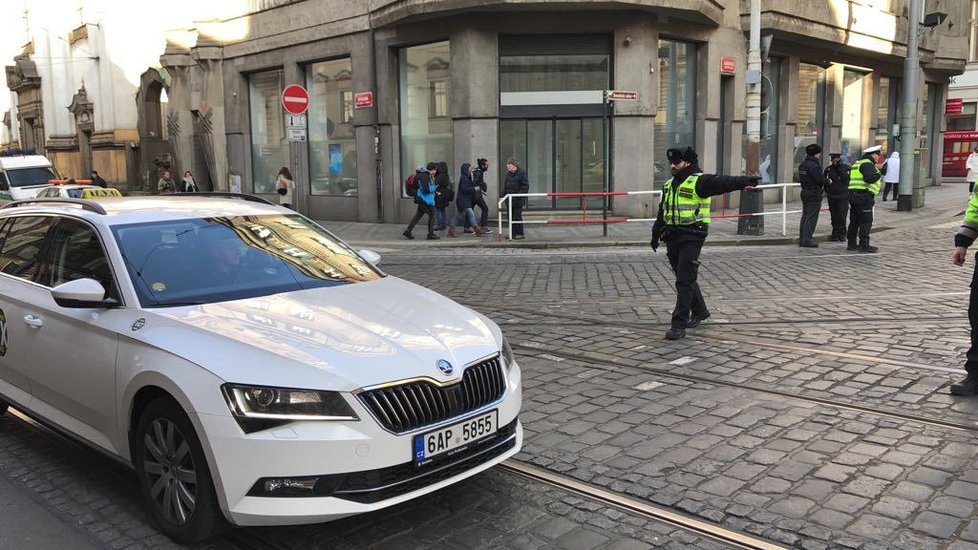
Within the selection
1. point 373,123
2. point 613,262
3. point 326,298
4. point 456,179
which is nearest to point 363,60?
point 373,123

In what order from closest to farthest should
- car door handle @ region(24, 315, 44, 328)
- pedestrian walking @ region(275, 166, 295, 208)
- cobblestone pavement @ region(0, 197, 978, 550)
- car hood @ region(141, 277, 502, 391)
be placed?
1. car hood @ region(141, 277, 502, 391)
2. cobblestone pavement @ region(0, 197, 978, 550)
3. car door handle @ region(24, 315, 44, 328)
4. pedestrian walking @ region(275, 166, 295, 208)

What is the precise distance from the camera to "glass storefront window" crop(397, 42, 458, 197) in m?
20.2

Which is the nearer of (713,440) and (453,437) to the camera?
(453,437)

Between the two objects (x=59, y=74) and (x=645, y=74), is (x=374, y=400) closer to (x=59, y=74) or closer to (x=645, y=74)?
(x=645, y=74)

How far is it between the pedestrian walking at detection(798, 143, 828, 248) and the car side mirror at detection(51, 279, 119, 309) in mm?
12366

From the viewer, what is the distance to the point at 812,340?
7.34m

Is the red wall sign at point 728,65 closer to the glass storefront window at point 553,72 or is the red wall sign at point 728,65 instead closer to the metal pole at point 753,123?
the glass storefront window at point 553,72

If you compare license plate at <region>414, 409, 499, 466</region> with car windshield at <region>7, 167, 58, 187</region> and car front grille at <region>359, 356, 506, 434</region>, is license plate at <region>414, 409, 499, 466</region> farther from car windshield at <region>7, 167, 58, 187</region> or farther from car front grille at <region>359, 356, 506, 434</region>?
car windshield at <region>7, 167, 58, 187</region>

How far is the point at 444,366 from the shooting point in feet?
11.9

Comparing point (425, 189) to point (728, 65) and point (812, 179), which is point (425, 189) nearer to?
point (812, 179)

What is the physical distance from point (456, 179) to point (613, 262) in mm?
7753

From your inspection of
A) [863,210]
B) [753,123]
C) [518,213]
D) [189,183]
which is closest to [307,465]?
[863,210]

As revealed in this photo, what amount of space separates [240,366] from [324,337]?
0.43 metres

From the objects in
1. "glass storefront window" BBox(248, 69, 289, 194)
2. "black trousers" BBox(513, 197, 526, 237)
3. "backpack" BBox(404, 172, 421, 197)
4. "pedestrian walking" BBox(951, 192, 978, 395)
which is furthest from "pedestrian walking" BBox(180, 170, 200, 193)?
"pedestrian walking" BBox(951, 192, 978, 395)
